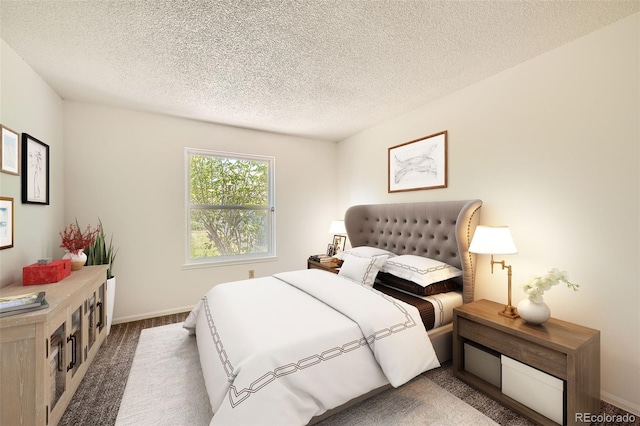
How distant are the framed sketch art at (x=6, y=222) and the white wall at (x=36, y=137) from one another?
5cm

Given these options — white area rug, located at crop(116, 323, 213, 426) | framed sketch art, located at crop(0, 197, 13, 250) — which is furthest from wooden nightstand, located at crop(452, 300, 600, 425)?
framed sketch art, located at crop(0, 197, 13, 250)

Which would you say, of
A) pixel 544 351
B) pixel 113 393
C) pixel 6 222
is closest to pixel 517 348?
pixel 544 351

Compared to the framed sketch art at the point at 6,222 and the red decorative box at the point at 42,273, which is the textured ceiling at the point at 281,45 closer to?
the framed sketch art at the point at 6,222

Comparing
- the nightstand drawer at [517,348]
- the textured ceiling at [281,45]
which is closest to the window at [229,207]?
the textured ceiling at [281,45]

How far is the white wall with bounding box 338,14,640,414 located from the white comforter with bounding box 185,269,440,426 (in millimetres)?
1159

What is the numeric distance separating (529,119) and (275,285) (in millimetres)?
2506

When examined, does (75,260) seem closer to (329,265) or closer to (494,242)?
(329,265)

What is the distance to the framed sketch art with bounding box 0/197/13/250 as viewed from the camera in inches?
71.4

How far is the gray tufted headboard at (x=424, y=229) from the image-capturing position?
2.38 meters

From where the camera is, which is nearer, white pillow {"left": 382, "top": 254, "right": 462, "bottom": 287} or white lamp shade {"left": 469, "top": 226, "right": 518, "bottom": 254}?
white lamp shade {"left": 469, "top": 226, "right": 518, "bottom": 254}

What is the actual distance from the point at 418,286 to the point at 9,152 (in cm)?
327

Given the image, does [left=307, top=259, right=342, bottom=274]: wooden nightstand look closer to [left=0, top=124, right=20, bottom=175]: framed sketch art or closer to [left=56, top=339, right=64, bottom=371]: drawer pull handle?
[left=56, top=339, right=64, bottom=371]: drawer pull handle

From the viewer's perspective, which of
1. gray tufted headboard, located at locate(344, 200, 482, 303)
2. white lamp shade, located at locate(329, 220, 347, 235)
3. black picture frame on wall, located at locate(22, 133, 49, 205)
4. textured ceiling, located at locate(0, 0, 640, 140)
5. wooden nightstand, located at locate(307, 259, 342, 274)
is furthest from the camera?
white lamp shade, located at locate(329, 220, 347, 235)

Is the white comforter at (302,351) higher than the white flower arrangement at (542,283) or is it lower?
lower
